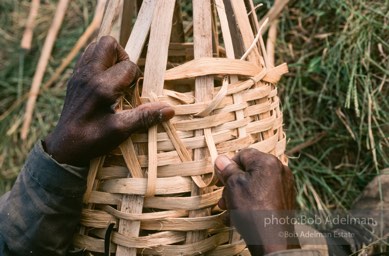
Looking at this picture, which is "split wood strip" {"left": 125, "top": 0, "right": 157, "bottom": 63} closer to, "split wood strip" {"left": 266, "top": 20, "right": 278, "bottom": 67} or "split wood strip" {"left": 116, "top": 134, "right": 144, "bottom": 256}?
"split wood strip" {"left": 116, "top": 134, "right": 144, "bottom": 256}

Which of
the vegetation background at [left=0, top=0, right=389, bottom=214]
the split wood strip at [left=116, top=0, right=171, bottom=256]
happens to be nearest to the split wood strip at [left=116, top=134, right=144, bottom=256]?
the split wood strip at [left=116, top=0, right=171, bottom=256]

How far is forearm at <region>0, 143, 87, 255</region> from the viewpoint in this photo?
0.85 meters

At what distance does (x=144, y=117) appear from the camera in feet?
2.58

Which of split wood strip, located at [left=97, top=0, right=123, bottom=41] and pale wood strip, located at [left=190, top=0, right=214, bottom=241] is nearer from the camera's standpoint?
pale wood strip, located at [left=190, top=0, right=214, bottom=241]

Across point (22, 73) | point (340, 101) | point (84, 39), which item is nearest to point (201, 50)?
point (340, 101)

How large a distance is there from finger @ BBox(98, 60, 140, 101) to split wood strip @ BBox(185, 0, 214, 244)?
0.35ft

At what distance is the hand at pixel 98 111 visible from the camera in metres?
0.79

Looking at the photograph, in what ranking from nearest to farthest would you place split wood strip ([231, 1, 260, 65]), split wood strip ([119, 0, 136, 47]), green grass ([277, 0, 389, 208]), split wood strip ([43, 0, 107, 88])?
split wood strip ([231, 1, 260, 65]), split wood strip ([119, 0, 136, 47]), green grass ([277, 0, 389, 208]), split wood strip ([43, 0, 107, 88])

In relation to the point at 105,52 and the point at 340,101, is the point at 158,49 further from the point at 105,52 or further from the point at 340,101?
the point at 340,101

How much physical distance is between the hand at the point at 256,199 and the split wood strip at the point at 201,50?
5 centimetres

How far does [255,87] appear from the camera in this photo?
2.91 ft

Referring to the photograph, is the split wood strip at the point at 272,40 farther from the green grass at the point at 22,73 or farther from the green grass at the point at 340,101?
the green grass at the point at 22,73

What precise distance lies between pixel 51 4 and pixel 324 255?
1.46 meters

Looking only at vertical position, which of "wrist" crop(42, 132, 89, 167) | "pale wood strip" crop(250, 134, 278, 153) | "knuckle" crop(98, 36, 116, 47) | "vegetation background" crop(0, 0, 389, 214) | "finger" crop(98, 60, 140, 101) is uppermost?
"knuckle" crop(98, 36, 116, 47)
